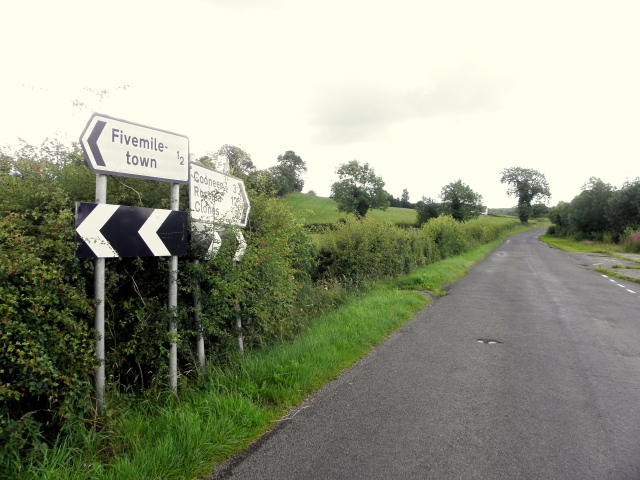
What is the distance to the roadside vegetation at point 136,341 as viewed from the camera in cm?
271

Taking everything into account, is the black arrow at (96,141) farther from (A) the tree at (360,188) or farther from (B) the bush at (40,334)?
(A) the tree at (360,188)

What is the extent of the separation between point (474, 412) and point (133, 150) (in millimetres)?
4066

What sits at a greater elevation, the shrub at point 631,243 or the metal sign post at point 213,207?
the metal sign post at point 213,207

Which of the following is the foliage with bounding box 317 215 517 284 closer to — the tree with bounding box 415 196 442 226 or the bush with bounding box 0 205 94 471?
the bush with bounding box 0 205 94 471

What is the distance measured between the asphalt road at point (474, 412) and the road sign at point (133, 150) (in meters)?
2.59

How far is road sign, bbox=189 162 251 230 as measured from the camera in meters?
4.28

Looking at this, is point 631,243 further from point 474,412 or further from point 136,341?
point 136,341

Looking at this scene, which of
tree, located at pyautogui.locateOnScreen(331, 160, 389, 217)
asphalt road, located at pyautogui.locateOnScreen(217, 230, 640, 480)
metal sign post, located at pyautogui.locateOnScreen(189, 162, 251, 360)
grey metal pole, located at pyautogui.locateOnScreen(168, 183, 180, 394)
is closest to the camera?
asphalt road, located at pyautogui.locateOnScreen(217, 230, 640, 480)

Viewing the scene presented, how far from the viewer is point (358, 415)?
380 cm

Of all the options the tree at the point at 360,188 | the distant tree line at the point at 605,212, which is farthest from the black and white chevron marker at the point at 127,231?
the tree at the point at 360,188

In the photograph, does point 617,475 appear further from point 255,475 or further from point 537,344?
point 537,344

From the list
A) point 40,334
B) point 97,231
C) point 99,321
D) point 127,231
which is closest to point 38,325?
point 40,334

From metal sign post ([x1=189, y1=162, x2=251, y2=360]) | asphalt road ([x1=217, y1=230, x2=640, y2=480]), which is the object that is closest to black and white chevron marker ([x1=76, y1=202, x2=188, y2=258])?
metal sign post ([x1=189, y1=162, x2=251, y2=360])

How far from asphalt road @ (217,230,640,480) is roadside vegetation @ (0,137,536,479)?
0.41m
